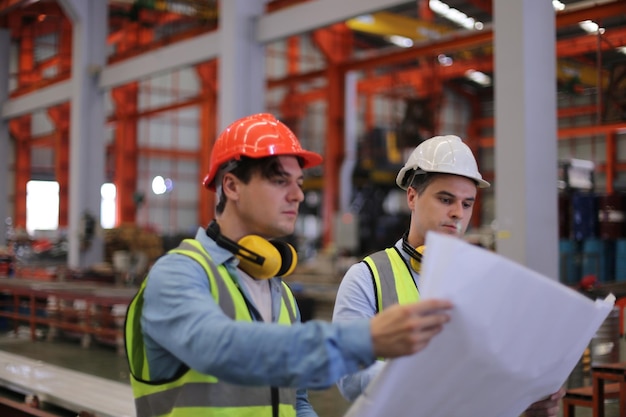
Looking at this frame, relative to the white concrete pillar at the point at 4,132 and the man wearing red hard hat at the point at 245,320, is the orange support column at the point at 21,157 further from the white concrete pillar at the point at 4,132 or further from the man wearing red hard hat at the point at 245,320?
the man wearing red hard hat at the point at 245,320

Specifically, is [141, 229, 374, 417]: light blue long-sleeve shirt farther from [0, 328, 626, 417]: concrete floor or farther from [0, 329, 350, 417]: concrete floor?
[0, 329, 350, 417]: concrete floor

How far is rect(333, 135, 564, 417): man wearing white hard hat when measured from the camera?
2301 mm

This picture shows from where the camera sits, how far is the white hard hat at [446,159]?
7.91 ft

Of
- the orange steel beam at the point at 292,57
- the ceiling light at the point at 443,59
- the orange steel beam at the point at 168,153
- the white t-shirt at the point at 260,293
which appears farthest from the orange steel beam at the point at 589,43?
the orange steel beam at the point at 168,153

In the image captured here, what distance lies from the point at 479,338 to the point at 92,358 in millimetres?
9327

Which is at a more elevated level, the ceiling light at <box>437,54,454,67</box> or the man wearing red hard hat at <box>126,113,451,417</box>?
the ceiling light at <box>437,54,454,67</box>

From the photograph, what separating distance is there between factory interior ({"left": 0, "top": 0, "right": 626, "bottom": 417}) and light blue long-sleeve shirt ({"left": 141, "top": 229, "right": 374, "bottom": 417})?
3.56 metres

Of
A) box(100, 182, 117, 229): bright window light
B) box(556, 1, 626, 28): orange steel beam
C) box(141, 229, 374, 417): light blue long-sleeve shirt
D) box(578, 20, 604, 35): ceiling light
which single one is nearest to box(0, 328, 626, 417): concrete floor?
box(578, 20, 604, 35): ceiling light

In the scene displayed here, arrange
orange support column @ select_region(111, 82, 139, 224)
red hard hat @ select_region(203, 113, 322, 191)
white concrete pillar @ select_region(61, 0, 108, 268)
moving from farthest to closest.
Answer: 1. orange support column @ select_region(111, 82, 139, 224)
2. white concrete pillar @ select_region(61, 0, 108, 268)
3. red hard hat @ select_region(203, 113, 322, 191)

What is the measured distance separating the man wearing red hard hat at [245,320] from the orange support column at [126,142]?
25.7 m

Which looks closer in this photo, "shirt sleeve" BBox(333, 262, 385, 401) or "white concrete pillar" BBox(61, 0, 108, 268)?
"shirt sleeve" BBox(333, 262, 385, 401)

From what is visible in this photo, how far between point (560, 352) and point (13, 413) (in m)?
4.43

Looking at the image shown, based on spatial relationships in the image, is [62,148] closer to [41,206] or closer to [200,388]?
[41,206]

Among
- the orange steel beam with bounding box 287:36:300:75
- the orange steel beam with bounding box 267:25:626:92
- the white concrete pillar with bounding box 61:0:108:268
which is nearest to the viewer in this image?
the orange steel beam with bounding box 267:25:626:92
